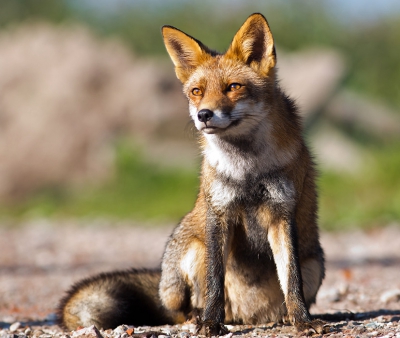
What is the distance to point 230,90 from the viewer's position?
498cm

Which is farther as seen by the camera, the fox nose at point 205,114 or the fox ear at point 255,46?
the fox ear at point 255,46

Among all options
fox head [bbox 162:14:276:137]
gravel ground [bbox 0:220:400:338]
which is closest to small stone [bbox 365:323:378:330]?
gravel ground [bbox 0:220:400:338]

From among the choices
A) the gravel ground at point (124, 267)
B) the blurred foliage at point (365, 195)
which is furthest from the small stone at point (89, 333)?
the blurred foliage at point (365, 195)

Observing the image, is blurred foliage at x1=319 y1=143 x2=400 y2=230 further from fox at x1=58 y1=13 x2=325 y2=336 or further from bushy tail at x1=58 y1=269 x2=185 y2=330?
fox at x1=58 y1=13 x2=325 y2=336

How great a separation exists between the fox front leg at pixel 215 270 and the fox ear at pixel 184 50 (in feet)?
3.96

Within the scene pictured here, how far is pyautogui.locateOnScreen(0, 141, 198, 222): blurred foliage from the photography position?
14570 mm

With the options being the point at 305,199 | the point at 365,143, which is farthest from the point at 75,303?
the point at 365,143

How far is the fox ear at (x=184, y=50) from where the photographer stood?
17.5 feet

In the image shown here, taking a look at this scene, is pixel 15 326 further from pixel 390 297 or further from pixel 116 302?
pixel 390 297

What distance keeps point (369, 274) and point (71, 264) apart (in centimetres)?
419

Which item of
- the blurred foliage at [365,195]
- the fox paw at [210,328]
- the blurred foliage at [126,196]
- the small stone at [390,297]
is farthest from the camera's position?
the blurred foliage at [126,196]

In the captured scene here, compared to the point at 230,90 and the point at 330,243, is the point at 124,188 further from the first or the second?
the point at 230,90

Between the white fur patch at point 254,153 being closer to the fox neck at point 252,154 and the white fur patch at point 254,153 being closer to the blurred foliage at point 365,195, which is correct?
the fox neck at point 252,154

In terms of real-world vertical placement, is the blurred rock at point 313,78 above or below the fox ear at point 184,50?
above
